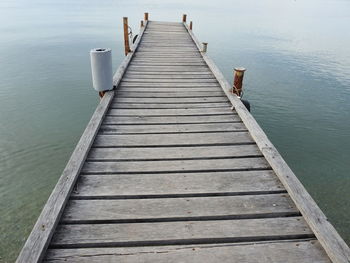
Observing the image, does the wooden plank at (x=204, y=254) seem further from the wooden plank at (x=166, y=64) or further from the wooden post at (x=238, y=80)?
the wooden plank at (x=166, y=64)

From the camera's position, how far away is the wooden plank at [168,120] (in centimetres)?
474

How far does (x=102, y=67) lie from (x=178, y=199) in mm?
3276

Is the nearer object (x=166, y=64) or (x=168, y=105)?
(x=168, y=105)

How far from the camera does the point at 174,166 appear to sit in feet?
11.8

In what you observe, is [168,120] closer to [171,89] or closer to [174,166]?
[174,166]

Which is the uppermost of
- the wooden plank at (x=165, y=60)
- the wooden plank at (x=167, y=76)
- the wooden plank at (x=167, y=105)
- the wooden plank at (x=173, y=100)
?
the wooden plank at (x=165, y=60)

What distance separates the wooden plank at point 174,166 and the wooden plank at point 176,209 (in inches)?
21.5

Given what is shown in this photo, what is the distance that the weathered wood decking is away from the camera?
7.94 ft

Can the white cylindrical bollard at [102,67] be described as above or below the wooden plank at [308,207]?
above

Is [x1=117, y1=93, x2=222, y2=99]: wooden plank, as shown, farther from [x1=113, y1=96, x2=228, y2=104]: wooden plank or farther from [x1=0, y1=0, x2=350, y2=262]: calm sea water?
[x1=0, y1=0, x2=350, y2=262]: calm sea water

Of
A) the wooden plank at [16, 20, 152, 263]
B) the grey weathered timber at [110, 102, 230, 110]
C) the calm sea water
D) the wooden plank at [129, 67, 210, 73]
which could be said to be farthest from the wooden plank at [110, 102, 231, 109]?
the calm sea water

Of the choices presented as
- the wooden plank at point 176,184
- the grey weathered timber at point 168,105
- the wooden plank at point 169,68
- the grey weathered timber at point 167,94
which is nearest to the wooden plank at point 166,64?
the wooden plank at point 169,68

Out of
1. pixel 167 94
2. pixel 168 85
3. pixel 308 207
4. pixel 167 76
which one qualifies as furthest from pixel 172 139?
pixel 167 76

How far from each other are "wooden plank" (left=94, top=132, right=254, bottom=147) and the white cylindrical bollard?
1.58 m
